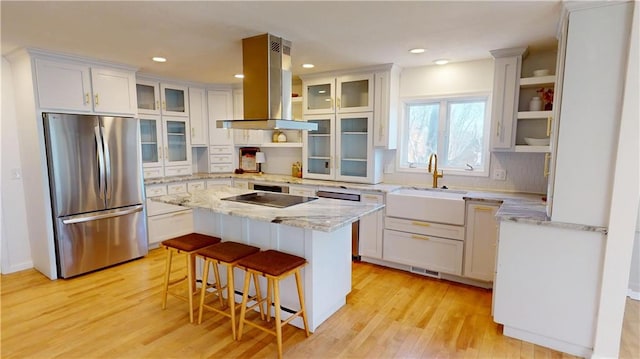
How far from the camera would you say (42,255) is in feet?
11.6

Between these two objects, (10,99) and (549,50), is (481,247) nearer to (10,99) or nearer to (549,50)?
(549,50)

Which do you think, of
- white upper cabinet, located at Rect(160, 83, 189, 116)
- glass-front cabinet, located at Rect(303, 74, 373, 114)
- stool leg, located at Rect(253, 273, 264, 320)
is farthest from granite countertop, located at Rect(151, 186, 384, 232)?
white upper cabinet, located at Rect(160, 83, 189, 116)

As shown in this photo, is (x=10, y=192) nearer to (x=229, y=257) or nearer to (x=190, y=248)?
(x=190, y=248)

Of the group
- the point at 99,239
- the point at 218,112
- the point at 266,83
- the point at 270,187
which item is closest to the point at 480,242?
the point at 266,83

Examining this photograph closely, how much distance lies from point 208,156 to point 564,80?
14.9 ft

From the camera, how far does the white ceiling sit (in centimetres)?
218

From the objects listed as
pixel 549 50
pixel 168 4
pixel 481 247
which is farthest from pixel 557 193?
pixel 168 4

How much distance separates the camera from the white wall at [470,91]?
349 cm

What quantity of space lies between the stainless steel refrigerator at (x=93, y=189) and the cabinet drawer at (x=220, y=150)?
1.42 meters

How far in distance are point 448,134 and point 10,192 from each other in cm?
489

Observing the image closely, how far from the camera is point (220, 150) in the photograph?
5297 mm

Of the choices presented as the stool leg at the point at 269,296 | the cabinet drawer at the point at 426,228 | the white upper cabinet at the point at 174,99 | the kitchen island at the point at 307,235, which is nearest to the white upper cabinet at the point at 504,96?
the cabinet drawer at the point at 426,228

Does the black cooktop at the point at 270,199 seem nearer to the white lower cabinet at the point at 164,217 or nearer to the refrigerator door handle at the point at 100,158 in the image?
the refrigerator door handle at the point at 100,158

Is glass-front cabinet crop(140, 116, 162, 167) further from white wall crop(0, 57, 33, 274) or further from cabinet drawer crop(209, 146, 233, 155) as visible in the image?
white wall crop(0, 57, 33, 274)
